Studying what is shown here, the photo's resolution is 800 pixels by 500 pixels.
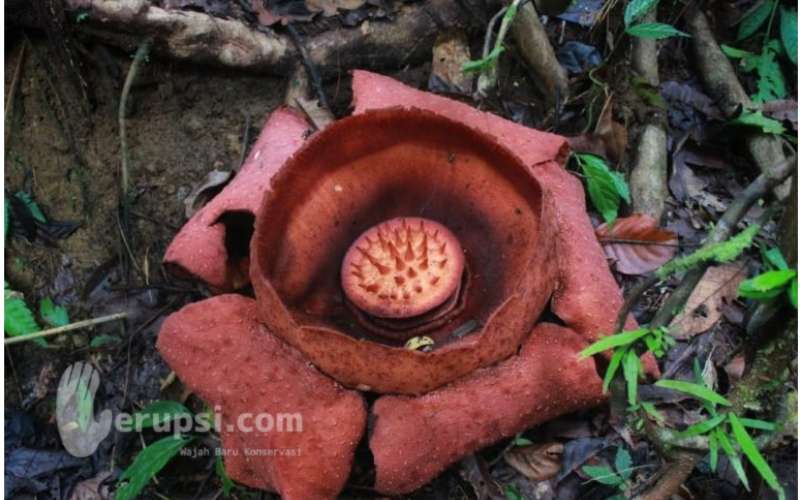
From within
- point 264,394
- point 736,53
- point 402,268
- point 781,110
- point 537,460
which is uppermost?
point 736,53

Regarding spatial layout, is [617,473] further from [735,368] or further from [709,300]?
[709,300]

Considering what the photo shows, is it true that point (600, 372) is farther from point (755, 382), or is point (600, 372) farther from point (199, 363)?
point (199, 363)

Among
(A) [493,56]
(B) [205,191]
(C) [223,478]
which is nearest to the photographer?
(C) [223,478]

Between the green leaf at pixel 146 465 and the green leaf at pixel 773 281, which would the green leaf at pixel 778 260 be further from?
the green leaf at pixel 146 465

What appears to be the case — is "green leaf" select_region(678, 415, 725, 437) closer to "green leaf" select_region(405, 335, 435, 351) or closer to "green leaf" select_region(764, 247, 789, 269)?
"green leaf" select_region(764, 247, 789, 269)

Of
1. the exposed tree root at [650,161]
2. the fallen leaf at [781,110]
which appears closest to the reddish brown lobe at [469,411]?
the exposed tree root at [650,161]

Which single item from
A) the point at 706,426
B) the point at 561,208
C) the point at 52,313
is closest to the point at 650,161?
the point at 561,208

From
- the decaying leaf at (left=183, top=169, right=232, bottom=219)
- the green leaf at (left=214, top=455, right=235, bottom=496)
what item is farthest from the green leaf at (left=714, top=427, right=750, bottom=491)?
the decaying leaf at (left=183, top=169, right=232, bottom=219)
